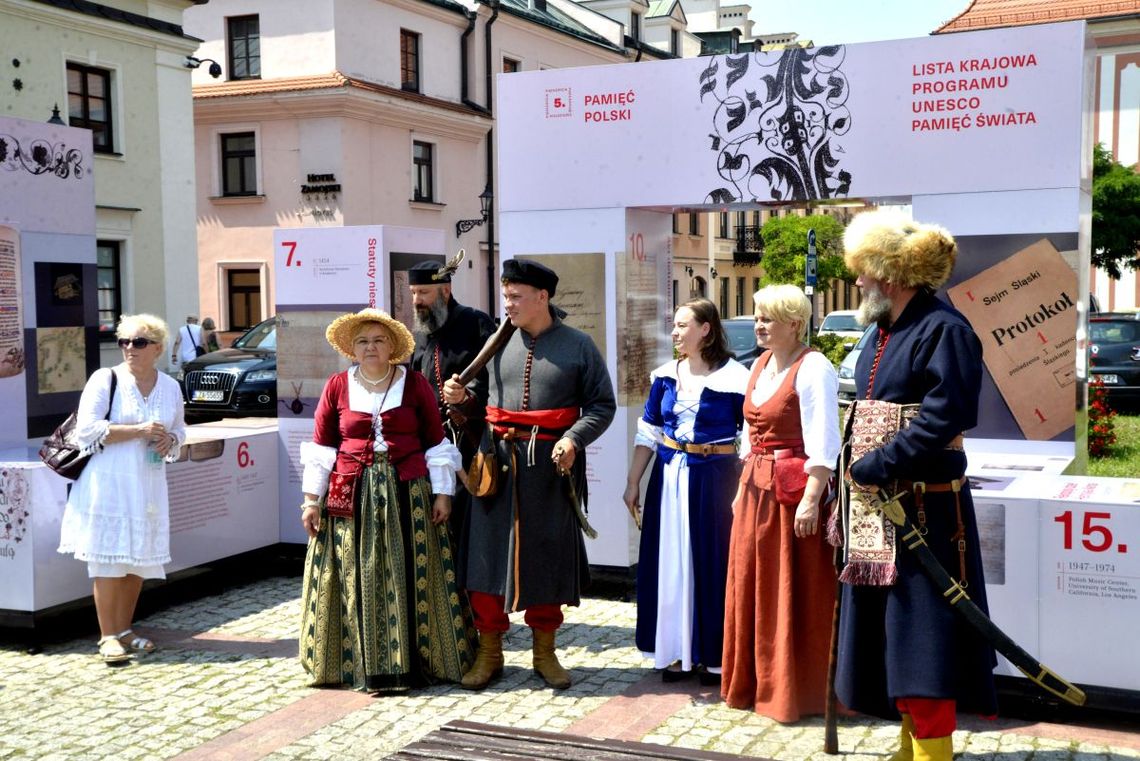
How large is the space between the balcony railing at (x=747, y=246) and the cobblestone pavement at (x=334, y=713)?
4426cm

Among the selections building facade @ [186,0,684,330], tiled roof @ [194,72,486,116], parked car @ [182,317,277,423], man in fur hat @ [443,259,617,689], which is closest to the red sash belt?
man in fur hat @ [443,259,617,689]

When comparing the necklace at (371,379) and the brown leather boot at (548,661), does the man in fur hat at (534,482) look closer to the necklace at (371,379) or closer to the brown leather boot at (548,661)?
the brown leather boot at (548,661)

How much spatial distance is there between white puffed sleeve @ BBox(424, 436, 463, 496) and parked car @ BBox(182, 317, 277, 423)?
31.8ft

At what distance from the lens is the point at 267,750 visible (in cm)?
475

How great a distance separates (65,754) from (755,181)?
421 cm

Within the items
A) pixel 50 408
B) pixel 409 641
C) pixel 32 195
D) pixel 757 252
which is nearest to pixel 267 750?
pixel 409 641

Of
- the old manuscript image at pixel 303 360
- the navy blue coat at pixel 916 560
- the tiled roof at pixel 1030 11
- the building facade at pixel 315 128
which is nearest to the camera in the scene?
the navy blue coat at pixel 916 560

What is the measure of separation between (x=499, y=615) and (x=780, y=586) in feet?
4.33

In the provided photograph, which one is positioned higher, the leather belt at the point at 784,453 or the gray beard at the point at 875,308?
the gray beard at the point at 875,308

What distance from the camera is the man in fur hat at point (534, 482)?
5430 mm

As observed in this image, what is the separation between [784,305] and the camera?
16.5 feet

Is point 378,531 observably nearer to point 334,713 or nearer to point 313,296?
point 334,713

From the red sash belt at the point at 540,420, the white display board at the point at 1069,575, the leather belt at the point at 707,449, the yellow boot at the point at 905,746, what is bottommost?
the yellow boot at the point at 905,746

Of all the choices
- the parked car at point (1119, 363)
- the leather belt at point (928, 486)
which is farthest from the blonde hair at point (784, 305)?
the parked car at point (1119, 363)
